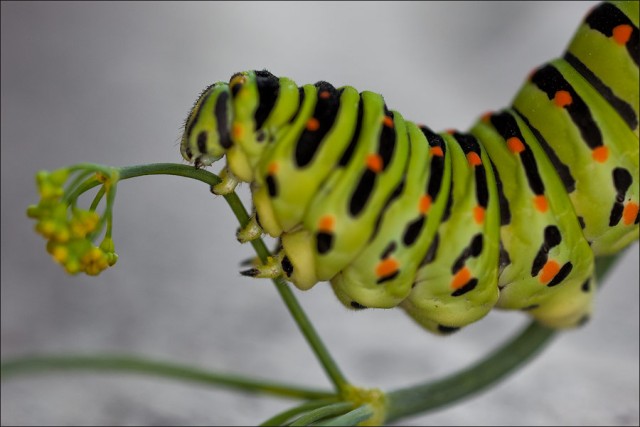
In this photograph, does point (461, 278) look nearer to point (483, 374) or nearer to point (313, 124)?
point (313, 124)

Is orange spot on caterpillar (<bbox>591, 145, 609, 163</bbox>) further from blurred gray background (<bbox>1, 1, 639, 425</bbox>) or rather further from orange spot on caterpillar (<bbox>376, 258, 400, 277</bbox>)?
blurred gray background (<bbox>1, 1, 639, 425</bbox>)

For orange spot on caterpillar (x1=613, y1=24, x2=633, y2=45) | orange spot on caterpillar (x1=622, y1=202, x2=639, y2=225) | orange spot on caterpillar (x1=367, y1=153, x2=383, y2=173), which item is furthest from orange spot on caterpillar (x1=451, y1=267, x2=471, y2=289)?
orange spot on caterpillar (x1=613, y1=24, x2=633, y2=45)

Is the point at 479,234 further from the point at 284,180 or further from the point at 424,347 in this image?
the point at 424,347

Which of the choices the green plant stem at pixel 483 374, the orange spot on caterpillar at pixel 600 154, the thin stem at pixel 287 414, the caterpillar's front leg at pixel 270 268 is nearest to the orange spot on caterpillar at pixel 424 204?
the caterpillar's front leg at pixel 270 268

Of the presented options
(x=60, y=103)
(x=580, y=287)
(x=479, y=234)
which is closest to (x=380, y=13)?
(x=60, y=103)

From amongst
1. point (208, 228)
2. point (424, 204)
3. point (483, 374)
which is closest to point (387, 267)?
point (424, 204)

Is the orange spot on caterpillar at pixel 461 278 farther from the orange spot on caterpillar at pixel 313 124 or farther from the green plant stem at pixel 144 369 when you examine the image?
the green plant stem at pixel 144 369
